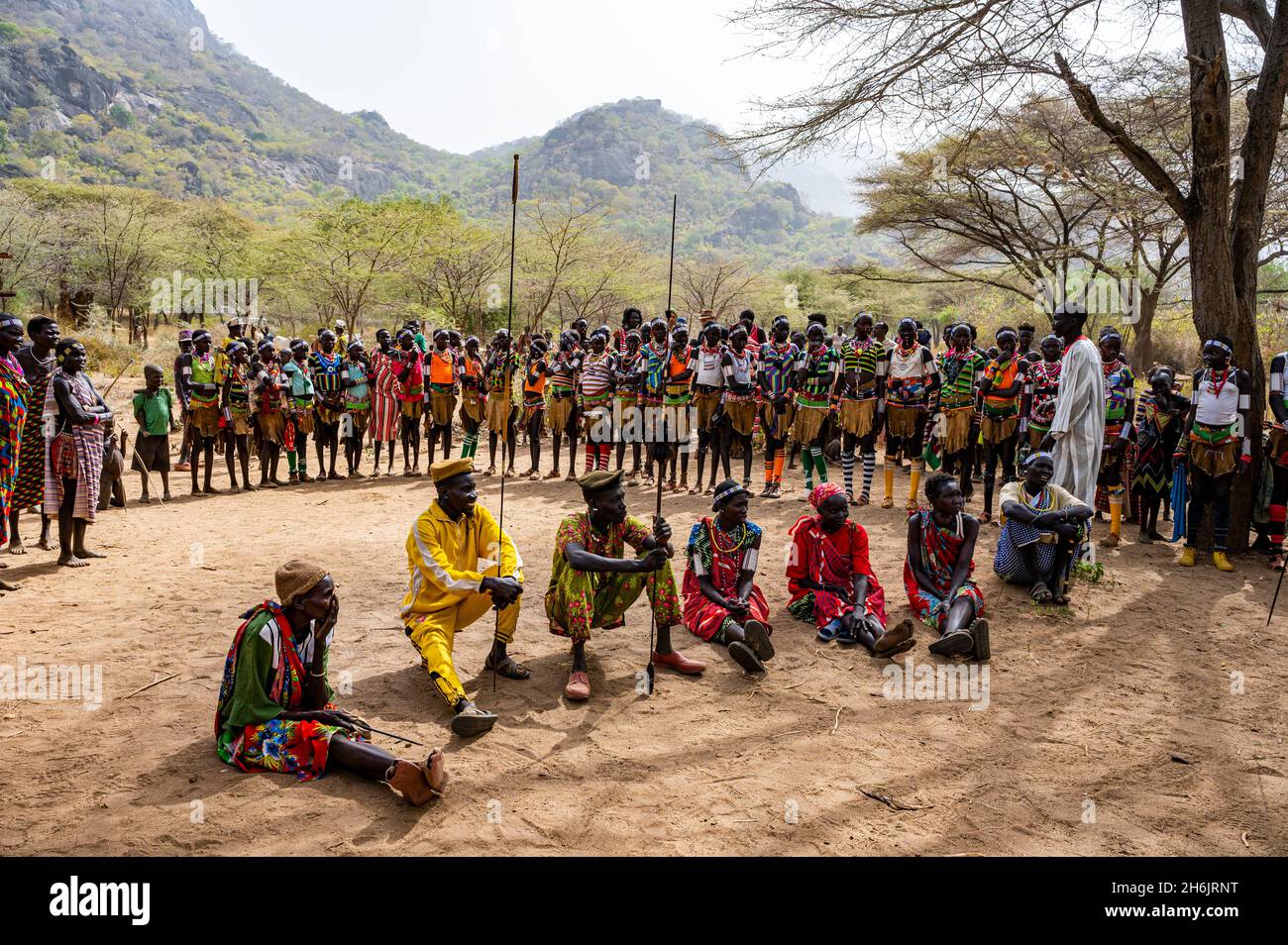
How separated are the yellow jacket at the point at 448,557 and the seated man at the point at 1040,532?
13.6 feet

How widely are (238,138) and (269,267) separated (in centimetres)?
7776

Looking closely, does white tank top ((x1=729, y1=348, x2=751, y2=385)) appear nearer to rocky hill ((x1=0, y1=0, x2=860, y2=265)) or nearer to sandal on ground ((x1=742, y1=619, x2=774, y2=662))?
sandal on ground ((x1=742, y1=619, x2=774, y2=662))

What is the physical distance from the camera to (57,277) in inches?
1278

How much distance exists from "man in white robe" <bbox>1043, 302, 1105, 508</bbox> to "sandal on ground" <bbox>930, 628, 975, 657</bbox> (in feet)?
8.96

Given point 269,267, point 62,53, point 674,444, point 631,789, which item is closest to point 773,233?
point 62,53

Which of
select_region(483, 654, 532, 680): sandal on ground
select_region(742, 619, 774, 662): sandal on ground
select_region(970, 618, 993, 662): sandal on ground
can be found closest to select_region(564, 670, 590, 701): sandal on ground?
select_region(483, 654, 532, 680): sandal on ground

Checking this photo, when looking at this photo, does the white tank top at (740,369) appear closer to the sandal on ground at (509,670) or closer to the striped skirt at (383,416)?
the striped skirt at (383,416)

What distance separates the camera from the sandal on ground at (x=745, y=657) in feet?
16.8

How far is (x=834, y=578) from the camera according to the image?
19.8 ft

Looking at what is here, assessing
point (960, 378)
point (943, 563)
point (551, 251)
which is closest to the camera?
point (943, 563)

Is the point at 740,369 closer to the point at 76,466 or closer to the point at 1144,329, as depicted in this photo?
the point at 76,466

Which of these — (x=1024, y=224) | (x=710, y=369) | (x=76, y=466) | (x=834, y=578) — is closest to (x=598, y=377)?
(x=710, y=369)

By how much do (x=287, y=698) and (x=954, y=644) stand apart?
12.9ft
